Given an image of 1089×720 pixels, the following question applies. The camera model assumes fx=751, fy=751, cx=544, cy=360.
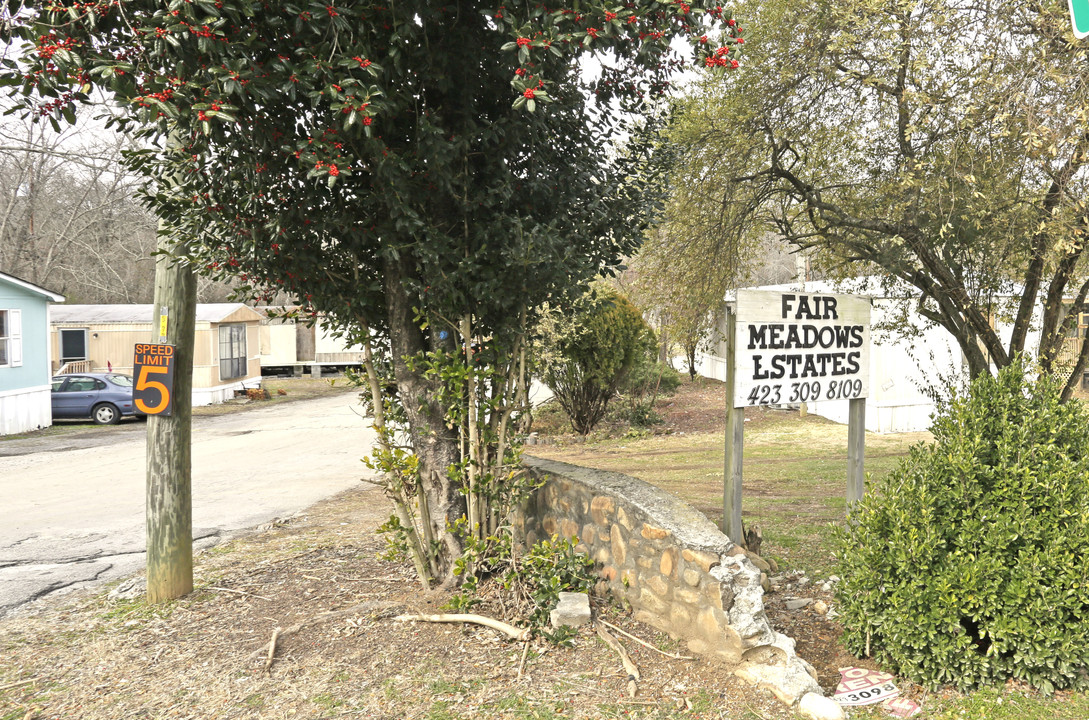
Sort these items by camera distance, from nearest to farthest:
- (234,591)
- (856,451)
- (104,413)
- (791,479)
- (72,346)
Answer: (234,591) < (856,451) < (791,479) < (104,413) < (72,346)

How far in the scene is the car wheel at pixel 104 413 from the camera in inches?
712

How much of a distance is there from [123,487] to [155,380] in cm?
622

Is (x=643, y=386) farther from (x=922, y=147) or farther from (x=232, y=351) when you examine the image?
(x=232, y=351)

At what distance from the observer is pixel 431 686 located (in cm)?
350

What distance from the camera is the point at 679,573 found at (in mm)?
3783

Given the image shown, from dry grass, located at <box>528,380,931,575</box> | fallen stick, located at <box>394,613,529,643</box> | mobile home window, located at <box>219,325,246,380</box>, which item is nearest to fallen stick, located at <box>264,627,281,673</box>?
fallen stick, located at <box>394,613,529,643</box>

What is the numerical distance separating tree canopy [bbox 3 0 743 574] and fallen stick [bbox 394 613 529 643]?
443mm

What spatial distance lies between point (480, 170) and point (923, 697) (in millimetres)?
3461

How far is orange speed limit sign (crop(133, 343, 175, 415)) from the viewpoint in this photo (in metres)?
4.68

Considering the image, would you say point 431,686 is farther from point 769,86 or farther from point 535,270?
point 769,86

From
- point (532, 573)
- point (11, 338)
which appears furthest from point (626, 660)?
point (11, 338)

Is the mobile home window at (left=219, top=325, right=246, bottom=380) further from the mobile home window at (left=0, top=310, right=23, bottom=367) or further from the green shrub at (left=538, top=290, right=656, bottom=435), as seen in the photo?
the green shrub at (left=538, top=290, right=656, bottom=435)

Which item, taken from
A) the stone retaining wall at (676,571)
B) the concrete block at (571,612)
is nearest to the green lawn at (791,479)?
the stone retaining wall at (676,571)

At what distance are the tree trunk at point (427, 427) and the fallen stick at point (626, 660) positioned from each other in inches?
41.3
